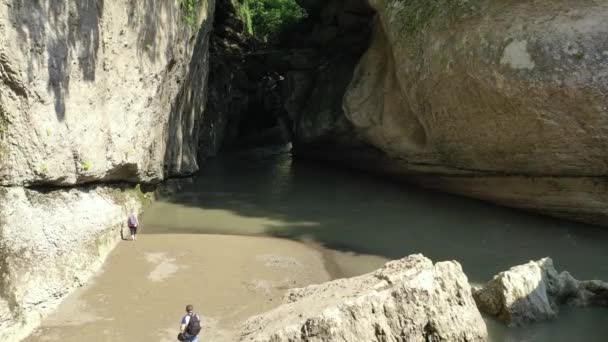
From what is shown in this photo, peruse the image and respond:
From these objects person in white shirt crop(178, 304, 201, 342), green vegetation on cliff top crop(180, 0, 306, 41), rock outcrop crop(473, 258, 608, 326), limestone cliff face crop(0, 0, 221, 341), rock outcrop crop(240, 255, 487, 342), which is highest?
green vegetation on cliff top crop(180, 0, 306, 41)

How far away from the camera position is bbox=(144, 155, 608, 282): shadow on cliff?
45.4ft

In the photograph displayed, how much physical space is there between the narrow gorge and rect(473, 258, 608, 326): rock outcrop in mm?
57

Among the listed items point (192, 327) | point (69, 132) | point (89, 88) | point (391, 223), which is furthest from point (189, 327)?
point (391, 223)

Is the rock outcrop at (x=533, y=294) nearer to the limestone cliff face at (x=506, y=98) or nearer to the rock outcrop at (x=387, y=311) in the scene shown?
the rock outcrop at (x=387, y=311)

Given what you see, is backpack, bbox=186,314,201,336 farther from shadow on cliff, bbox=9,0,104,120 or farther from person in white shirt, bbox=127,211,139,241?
person in white shirt, bbox=127,211,139,241

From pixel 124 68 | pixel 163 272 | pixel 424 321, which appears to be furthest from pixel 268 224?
pixel 424 321

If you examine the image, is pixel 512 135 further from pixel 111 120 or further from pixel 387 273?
pixel 111 120

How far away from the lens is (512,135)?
1542cm

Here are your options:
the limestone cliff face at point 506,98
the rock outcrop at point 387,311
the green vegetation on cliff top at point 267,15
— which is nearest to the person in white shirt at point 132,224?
the rock outcrop at point 387,311

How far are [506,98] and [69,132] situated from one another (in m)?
11.3

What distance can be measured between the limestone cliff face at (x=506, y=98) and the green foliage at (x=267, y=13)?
15.5 m

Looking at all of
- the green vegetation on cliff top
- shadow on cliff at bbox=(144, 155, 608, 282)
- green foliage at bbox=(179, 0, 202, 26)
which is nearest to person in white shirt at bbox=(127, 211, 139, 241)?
shadow on cliff at bbox=(144, 155, 608, 282)

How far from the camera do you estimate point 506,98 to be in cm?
1478

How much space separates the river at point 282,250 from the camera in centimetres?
1007
